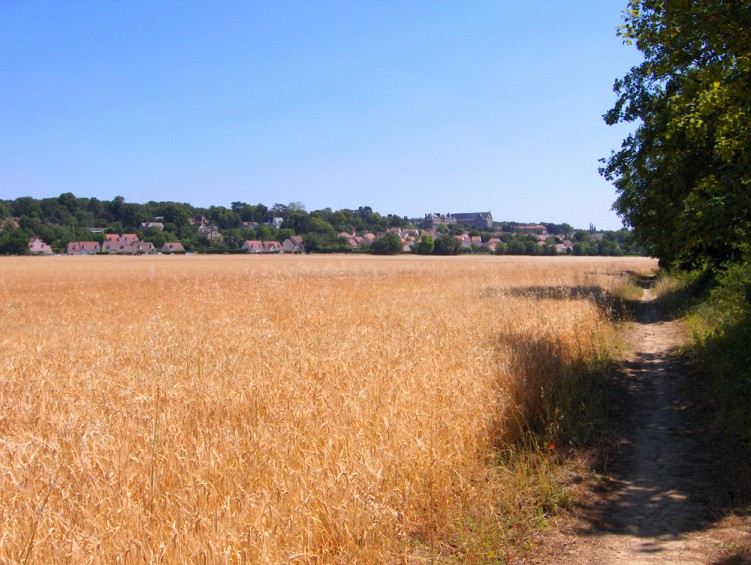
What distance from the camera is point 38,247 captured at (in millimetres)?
109688

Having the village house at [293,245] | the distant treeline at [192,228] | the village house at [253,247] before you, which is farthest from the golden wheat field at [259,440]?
the village house at [253,247]

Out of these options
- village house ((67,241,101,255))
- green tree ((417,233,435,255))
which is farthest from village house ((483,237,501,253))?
village house ((67,241,101,255))

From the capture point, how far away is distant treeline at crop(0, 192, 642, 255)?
117 metres

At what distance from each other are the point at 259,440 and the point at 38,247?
125 metres

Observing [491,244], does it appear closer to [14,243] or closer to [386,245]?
[386,245]

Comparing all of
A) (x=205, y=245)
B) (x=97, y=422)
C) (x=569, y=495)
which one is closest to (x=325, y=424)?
(x=97, y=422)

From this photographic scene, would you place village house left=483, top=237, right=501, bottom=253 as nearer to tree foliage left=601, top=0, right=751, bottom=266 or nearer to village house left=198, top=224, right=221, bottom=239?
village house left=198, top=224, right=221, bottom=239

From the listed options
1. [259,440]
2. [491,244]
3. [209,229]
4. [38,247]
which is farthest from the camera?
[491,244]

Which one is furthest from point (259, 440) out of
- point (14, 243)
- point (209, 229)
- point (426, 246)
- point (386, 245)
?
point (209, 229)

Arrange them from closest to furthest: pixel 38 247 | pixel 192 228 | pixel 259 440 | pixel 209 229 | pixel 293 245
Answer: pixel 259 440, pixel 38 247, pixel 293 245, pixel 192 228, pixel 209 229

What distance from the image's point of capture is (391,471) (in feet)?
15.7

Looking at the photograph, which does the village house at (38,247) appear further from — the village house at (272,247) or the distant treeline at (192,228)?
the village house at (272,247)

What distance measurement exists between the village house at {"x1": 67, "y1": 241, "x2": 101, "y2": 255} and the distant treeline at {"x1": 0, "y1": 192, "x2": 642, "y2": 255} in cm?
256

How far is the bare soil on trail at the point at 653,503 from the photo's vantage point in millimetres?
4219
